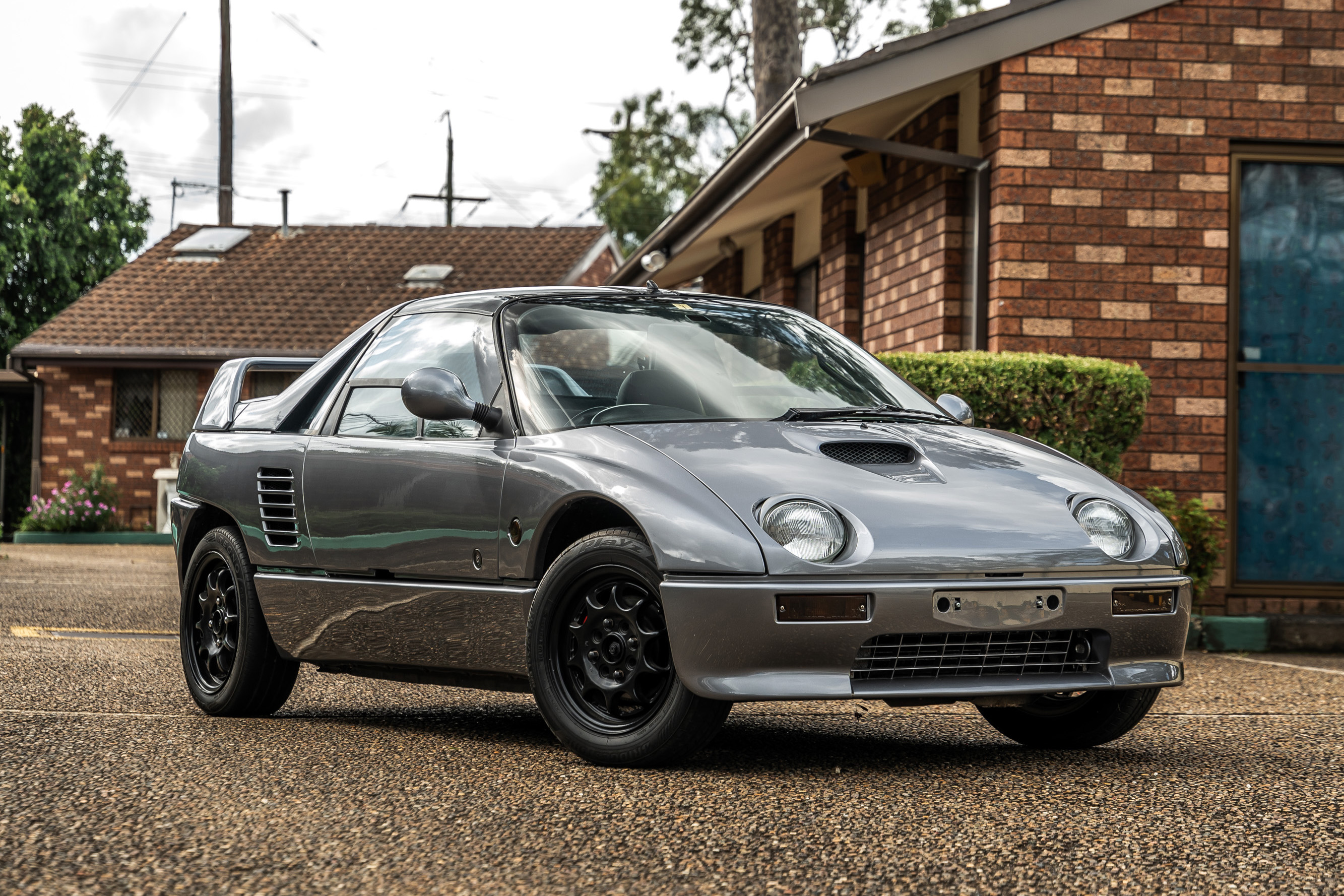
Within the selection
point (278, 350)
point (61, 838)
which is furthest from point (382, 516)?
point (278, 350)

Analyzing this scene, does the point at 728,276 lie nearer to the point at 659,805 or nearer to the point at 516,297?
the point at 516,297

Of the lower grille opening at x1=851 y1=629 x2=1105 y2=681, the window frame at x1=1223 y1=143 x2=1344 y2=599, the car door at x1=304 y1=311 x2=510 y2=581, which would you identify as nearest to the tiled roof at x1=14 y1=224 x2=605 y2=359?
the window frame at x1=1223 y1=143 x2=1344 y2=599

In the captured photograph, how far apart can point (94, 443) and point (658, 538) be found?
26.2m

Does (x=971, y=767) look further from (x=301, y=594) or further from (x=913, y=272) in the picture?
(x=913, y=272)

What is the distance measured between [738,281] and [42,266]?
79.6 feet

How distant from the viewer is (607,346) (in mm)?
5426

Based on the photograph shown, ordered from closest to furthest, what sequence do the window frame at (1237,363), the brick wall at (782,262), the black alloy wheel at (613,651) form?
the black alloy wheel at (613,651) < the window frame at (1237,363) < the brick wall at (782,262)

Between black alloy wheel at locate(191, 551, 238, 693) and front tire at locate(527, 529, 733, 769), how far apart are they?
1.84m

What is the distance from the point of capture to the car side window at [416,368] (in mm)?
5430

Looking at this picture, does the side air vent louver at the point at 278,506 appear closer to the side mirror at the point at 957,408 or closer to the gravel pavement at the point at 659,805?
the gravel pavement at the point at 659,805

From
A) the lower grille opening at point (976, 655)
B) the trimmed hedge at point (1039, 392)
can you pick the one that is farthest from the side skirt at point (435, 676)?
the trimmed hedge at point (1039, 392)

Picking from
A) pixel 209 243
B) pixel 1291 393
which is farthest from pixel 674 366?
pixel 209 243

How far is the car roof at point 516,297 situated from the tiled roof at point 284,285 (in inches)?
888

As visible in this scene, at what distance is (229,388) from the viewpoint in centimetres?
672
